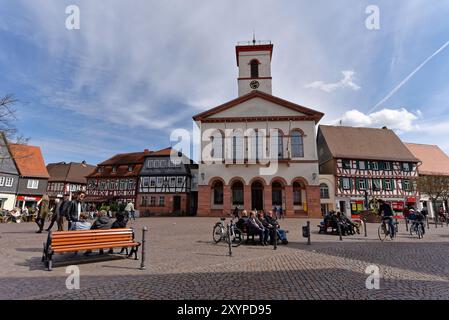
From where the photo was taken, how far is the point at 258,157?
30859 millimetres

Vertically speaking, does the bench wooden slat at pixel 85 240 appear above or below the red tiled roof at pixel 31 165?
below

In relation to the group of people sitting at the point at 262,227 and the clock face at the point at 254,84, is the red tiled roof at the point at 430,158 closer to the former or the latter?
the clock face at the point at 254,84

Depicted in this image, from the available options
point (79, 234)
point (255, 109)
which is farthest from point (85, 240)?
point (255, 109)

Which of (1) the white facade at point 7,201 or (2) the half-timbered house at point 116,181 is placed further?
(2) the half-timbered house at point 116,181

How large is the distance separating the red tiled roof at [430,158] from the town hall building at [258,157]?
22386mm

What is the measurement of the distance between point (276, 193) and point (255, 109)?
10746 millimetres

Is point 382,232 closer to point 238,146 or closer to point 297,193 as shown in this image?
point 297,193

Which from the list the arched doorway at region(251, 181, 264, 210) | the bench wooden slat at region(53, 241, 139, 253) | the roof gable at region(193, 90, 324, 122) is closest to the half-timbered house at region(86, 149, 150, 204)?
the roof gable at region(193, 90, 324, 122)

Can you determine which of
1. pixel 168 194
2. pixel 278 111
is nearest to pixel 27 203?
pixel 168 194

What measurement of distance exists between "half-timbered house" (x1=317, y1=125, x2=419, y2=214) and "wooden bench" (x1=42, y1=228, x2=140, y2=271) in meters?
32.9

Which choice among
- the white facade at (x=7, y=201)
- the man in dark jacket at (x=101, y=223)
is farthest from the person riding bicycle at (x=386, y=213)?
the white facade at (x=7, y=201)

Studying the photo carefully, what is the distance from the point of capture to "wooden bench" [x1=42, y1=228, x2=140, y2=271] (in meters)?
6.15

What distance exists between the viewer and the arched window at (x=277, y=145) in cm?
3095
